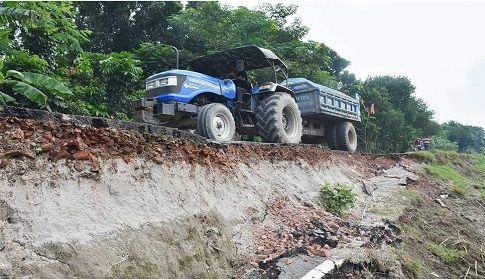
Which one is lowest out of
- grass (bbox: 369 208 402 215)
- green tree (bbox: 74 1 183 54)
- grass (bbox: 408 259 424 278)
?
grass (bbox: 408 259 424 278)

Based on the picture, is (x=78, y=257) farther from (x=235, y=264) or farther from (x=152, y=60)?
(x=152, y=60)

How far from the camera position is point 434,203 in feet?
31.1

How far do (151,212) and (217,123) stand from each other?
3.10 m

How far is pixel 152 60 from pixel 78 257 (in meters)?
11.8

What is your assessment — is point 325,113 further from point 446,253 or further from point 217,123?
point 446,253

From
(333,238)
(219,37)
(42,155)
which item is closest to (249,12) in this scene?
(219,37)

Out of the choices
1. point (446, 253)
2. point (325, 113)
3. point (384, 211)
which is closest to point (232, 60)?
point (325, 113)

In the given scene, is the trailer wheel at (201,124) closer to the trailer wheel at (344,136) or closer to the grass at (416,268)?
the grass at (416,268)

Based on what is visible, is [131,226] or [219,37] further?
[219,37]

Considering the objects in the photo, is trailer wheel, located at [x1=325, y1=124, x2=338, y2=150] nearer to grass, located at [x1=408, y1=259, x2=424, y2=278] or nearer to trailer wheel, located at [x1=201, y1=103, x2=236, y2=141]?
trailer wheel, located at [x1=201, y1=103, x2=236, y2=141]

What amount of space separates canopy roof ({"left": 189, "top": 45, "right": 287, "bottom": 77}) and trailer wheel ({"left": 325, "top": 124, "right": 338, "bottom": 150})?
12.8ft

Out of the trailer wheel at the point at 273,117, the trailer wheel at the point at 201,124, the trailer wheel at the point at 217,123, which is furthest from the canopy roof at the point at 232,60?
the trailer wheel at the point at 201,124

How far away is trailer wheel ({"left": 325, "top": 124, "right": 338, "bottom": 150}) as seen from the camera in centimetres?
1170

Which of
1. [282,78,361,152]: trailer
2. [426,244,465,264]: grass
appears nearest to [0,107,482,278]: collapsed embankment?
[426,244,465,264]: grass
